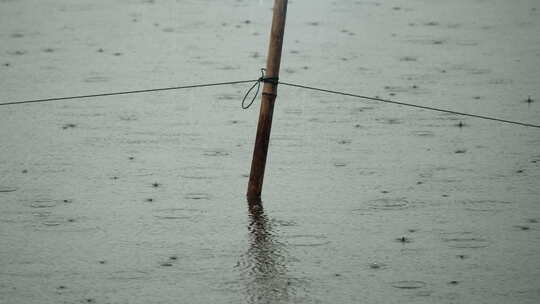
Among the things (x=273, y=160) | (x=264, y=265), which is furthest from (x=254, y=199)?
(x=264, y=265)

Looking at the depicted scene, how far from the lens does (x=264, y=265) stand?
663 cm

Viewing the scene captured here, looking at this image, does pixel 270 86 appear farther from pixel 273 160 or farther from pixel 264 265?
pixel 273 160

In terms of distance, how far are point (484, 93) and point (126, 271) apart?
5.06 meters

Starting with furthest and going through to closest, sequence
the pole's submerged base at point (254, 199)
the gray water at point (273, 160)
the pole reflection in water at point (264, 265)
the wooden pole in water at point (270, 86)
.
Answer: the pole's submerged base at point (254, 199) < the wooden pole in water at point (270, 86) < the gray water at point (273, 160) < the pole reflection in water at point (264, 265)

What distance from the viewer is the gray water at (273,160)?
652cm

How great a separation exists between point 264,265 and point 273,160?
2104mm

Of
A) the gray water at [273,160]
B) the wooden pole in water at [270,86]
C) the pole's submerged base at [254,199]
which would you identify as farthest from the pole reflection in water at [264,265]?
the wooden pole in water at [270,86]

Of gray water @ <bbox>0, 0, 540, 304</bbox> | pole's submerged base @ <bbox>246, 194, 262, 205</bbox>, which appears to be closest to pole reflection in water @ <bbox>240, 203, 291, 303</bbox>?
gray water @ <bbox>0, 0, 540, 304</bbox>

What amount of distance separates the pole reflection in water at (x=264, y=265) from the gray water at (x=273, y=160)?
0.06 feet

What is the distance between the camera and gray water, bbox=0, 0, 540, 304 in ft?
21.4

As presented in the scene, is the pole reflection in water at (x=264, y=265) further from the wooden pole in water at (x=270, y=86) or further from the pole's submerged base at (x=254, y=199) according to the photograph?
the wooden pole in water at (x=270, y=86)

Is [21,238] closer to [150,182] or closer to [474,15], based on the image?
[150,182]

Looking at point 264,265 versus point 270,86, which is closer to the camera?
point 264,265

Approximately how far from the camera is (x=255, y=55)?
11453 millimetres
